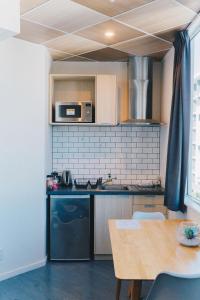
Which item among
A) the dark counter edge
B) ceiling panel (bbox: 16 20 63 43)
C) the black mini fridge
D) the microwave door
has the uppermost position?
ceiling panel (bbox: 16 20 63 43)

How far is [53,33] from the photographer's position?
3.39 meters

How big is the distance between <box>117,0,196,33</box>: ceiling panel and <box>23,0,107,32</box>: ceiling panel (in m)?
0.29

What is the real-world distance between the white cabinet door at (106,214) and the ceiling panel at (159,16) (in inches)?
79.0

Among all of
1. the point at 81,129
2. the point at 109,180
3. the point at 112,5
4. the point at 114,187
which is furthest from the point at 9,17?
the point at 109,180

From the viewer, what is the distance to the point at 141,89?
4207mm

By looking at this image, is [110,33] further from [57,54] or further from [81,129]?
[81,129]

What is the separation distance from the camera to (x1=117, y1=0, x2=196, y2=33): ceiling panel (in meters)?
2.68

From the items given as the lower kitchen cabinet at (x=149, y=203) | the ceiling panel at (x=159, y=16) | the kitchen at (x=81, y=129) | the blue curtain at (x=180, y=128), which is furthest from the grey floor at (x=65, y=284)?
the ceiling panel at (x=159, y=16)

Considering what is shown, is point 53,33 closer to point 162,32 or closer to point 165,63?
point 162,32

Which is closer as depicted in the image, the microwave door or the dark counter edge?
the dark counter edge

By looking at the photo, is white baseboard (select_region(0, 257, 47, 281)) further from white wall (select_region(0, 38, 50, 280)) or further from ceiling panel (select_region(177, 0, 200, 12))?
ceiling panel (select_region(177, 0, 200, 12))

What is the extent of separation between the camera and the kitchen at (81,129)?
3207mm

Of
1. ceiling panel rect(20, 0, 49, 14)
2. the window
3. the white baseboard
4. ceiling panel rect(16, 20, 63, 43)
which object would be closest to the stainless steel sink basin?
the window

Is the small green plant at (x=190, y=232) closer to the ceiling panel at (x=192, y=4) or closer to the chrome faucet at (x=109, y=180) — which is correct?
the ceiling panel at (x=192, y=4)
